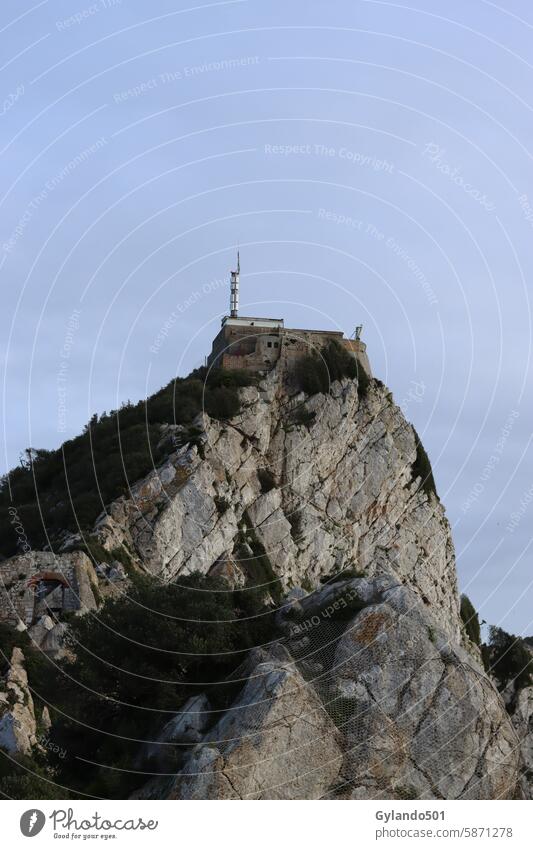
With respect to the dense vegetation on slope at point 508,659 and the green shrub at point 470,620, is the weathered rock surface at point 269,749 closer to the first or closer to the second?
the dense vegetation on slope at point 508,659

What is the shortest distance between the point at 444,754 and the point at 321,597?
19.9 feet

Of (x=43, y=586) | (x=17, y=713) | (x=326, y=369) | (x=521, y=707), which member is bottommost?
(x=521, y=707)

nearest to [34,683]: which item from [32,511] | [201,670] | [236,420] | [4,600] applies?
[4,600]

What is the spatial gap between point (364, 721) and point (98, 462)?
53318 mm

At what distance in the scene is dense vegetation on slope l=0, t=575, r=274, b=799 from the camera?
121 feet

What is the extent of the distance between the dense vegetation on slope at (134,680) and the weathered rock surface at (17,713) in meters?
1.16

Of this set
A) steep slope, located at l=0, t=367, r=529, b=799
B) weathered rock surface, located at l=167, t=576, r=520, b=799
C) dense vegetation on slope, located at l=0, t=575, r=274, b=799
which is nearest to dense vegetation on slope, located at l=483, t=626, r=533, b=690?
steep slope, located at l=0, t=367, r=529, b=799

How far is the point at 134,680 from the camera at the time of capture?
131ft

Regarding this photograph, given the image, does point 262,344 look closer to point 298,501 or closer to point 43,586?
point 298,501

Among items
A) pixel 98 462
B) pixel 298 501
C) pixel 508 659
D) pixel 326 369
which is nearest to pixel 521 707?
pixel 508 659

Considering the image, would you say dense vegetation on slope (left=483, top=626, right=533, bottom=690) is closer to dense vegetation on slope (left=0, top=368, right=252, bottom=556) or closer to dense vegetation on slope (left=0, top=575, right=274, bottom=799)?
dense vegetation on slope (left=0, top=368, right=252, bottom=556)

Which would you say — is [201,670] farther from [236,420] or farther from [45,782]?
[236,420]

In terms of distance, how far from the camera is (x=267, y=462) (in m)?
94.1

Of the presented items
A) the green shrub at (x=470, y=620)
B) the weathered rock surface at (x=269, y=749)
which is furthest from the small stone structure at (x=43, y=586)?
the green shrub at (x=470, y=620)
